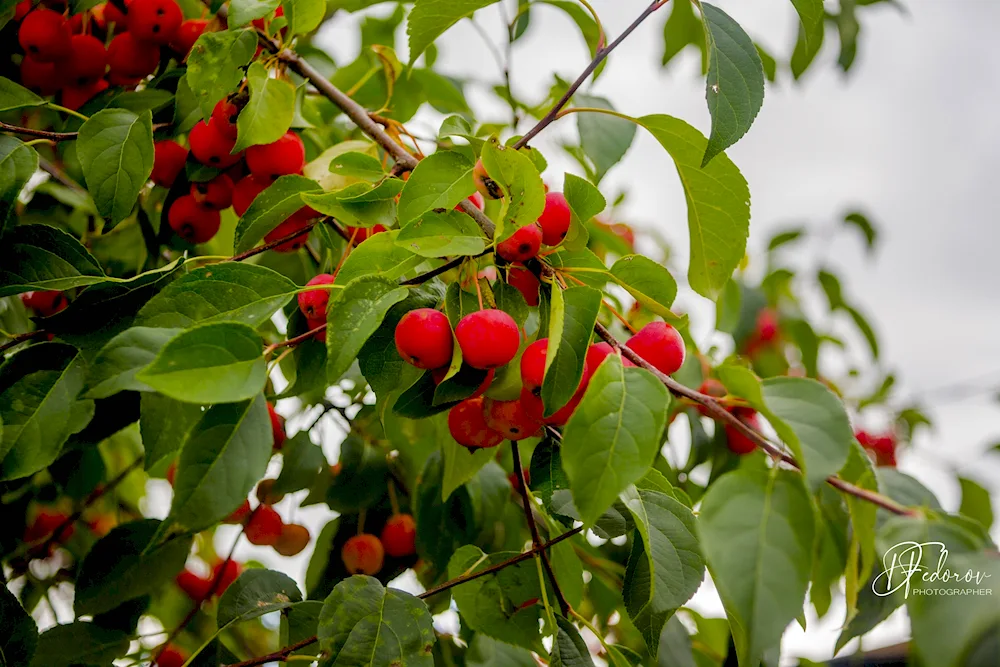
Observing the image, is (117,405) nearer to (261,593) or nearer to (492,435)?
(261,593)

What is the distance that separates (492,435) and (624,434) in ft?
0.64

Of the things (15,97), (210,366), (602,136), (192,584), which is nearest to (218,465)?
(210,366)

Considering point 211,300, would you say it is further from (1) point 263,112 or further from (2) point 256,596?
(2) point 256,596

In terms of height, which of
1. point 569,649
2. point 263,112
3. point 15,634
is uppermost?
point 263,112

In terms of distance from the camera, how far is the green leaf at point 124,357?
47 centimetres

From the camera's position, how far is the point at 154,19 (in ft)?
2.47

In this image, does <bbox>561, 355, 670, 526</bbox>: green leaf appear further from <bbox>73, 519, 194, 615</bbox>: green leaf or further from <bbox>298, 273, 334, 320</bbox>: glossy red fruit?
<bbox>73, 519, 194, 615</bbox>: green leaf

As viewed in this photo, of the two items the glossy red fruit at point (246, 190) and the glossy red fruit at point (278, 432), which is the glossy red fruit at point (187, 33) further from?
the glossy red fruit at point (278, 432)

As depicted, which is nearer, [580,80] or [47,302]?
[580,80]

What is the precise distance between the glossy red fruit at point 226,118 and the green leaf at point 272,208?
86mm

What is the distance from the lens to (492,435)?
0.61 m

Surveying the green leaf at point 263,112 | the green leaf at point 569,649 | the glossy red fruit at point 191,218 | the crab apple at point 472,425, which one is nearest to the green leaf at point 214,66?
the green leaf at point 263,112

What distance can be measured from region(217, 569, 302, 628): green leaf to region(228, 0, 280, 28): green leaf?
0.52m

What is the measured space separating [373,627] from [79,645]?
0.34 meters
